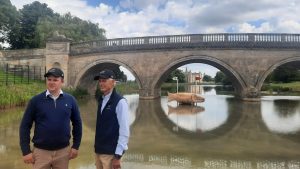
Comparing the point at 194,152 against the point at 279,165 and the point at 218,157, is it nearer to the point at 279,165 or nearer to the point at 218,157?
the point at 218,157

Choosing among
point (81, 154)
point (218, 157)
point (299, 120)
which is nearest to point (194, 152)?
point (218, 157)

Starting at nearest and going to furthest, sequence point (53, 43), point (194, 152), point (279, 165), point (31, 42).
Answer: point (279, 165), point (194, 152), point (53, 43), point (31, 42)

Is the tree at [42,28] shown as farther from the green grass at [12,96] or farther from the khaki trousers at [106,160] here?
the khaki trousers at [106,160]

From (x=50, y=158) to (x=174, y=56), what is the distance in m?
20.6

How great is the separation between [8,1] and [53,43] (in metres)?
17.3

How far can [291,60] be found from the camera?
2161cm

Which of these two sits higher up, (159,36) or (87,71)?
(159,36)

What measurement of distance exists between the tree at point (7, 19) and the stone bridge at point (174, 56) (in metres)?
11.2

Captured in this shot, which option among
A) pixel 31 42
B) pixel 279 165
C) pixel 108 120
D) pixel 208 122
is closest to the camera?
pixel 108 120

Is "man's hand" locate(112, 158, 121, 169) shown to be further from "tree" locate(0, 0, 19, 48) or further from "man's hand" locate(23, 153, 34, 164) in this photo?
"tree" locate(0, 0, 19, 48)

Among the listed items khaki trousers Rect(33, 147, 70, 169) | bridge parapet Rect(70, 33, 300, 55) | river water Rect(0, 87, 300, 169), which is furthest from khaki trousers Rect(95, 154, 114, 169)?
bridge parapet Rect(70, 33, 300, 55)

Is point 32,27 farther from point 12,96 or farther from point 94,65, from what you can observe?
point 12,96

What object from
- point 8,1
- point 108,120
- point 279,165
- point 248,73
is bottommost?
point 279,165

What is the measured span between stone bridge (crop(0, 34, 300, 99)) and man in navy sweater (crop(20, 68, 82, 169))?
66.4 feet
